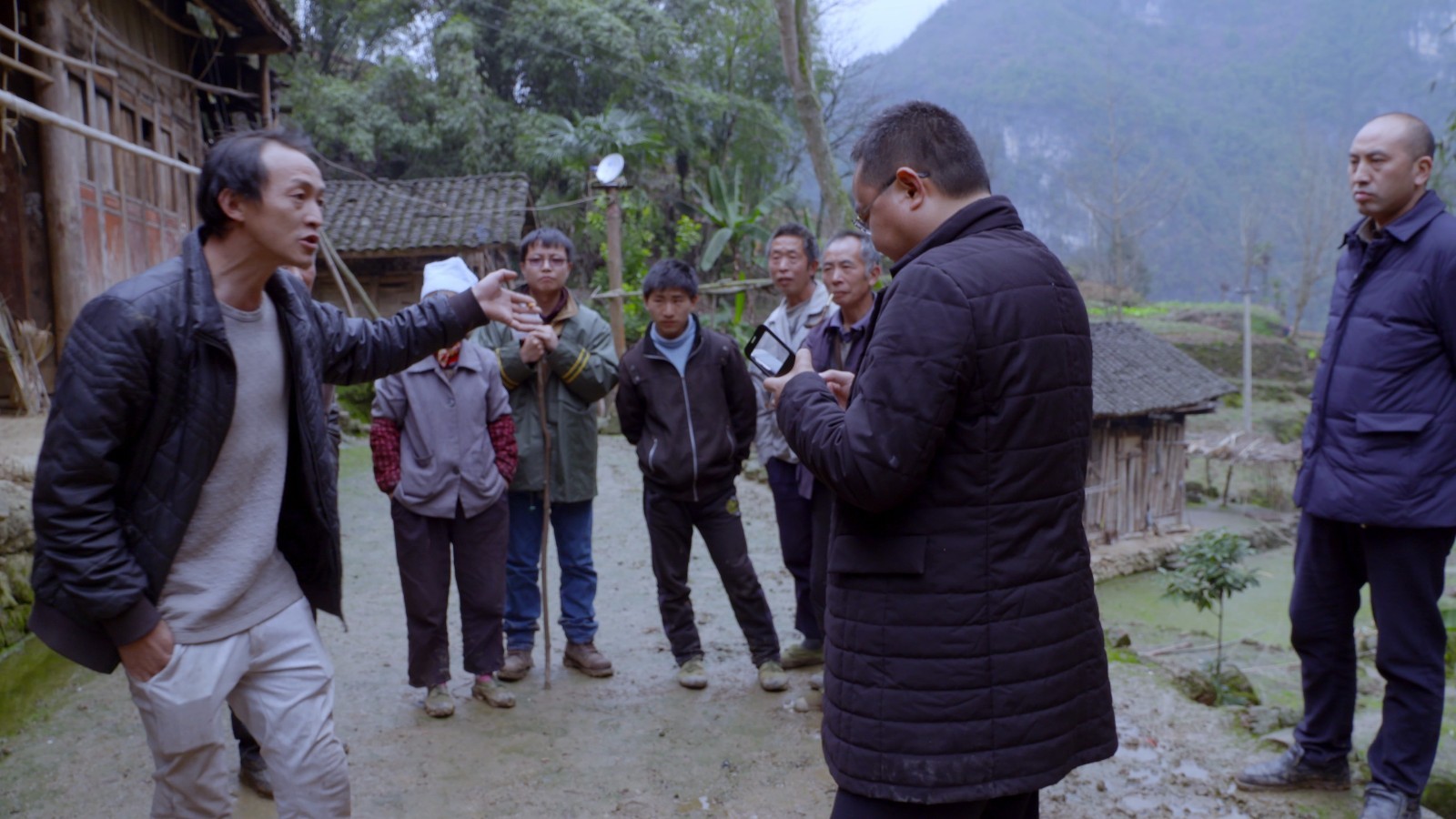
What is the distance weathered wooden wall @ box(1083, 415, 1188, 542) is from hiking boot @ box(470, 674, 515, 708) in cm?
1354

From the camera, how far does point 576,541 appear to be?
15.4 feet

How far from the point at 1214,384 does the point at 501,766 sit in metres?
17.7

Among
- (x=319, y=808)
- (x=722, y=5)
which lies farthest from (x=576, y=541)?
(x=722, y=5)

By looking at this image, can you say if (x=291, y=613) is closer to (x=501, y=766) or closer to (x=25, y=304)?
(x=501, y=766)

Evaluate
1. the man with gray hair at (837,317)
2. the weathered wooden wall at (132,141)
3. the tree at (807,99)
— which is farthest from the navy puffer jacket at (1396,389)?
the weathered wooden wall at (132,141)

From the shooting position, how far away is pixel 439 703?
420 centimetres

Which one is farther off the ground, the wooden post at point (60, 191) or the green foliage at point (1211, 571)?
the wooden post at point (60, 191)

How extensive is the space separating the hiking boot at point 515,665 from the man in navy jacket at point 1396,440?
3.14 metres

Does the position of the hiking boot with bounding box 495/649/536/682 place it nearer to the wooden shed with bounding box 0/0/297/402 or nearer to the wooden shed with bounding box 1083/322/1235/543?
the wooden shed with bounding box 0/0/297/402

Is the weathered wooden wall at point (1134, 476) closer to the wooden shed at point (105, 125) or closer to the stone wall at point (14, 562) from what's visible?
the wooden shed at point (105, 125)

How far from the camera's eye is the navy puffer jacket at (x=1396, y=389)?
3072 millimetres

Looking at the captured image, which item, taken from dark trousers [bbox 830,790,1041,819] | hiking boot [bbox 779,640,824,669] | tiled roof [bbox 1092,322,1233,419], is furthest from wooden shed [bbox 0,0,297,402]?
tiled roof [bbox 1092,322,1233,419]

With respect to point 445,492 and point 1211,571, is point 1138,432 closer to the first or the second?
point 1211,571

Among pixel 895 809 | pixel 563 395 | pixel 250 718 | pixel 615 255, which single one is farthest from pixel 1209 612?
pixel 250 718
